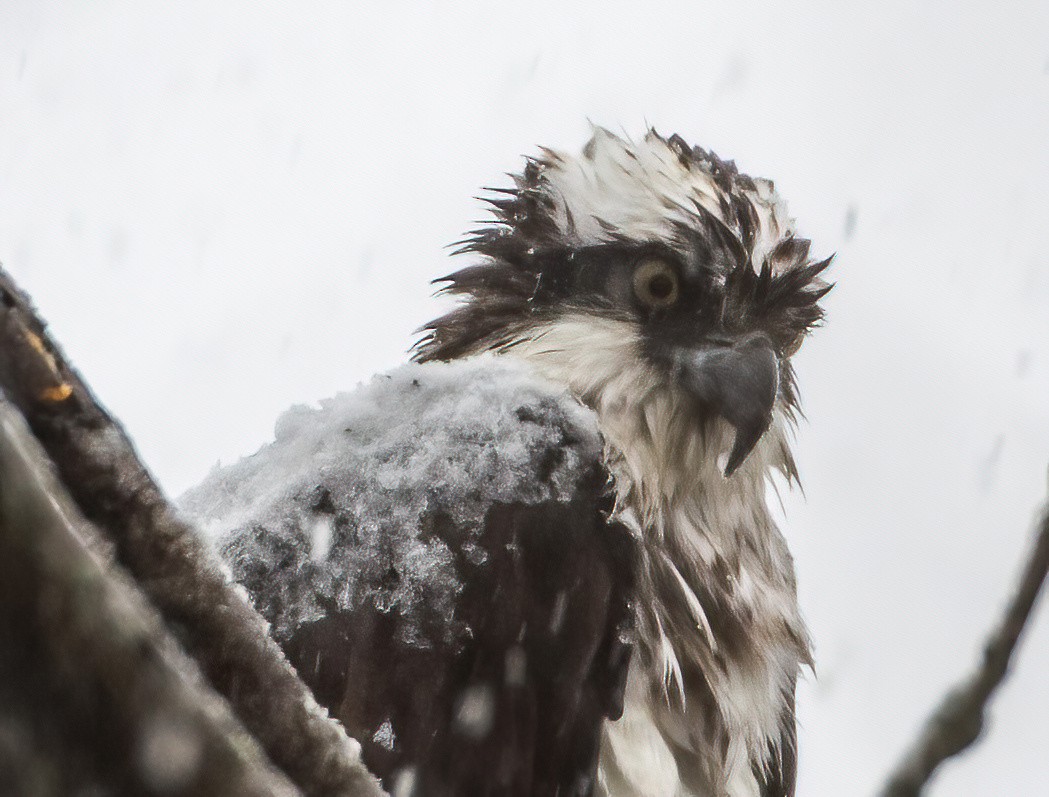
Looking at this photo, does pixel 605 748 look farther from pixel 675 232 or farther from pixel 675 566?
pixel 675 232

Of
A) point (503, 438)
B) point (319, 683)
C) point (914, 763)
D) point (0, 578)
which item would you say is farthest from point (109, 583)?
point (503, 438)

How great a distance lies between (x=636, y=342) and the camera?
9.73ft

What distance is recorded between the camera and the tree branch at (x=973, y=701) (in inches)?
35.6

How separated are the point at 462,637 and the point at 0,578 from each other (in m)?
A: 1.69

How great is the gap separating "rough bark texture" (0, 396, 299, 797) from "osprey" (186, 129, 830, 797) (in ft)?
5.18

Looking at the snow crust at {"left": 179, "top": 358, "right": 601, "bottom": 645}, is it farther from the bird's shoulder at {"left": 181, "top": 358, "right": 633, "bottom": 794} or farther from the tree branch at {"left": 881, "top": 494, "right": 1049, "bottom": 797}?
the tree branch at {"left": 881, "top": 494, "right": 1049, "bottom": 797}

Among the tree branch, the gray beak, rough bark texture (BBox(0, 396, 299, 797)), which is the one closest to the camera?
rough bark texture (BBox(0, 396, 299, 797))

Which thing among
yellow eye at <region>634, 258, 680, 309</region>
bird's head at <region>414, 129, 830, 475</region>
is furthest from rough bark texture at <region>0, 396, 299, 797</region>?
yellow eye at <region>634, 258, 680, 309</region>

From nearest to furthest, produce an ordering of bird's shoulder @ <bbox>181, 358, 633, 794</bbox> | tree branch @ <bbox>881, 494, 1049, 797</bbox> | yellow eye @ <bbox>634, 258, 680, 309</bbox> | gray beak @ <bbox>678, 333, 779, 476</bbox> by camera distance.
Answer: tree branch @ <bbox>881, 494, 1049, 797</bbox>, bird's shoulder @ <bbox>181, 358, 633, 794</bbox>, gray beak @ <bbox>678, 333, 779, 476</bbox>, yellow eye @ <bbox>634, 258, 680, 309</bbox>

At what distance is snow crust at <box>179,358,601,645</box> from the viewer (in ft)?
7.20

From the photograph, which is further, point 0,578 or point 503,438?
point 503,438

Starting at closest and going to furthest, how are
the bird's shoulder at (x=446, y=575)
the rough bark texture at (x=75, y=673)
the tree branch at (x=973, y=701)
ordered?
the rough bark texture at (x=75, y=673) → the tree branch at (x=973, y=701) → the bird's shoulder at (x=446, y=575)

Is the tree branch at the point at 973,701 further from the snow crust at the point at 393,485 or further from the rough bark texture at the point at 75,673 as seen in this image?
the snow crust at the point at 393,485

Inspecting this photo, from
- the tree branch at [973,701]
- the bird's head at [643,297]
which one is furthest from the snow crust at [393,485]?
the tree branch at [973,701]
